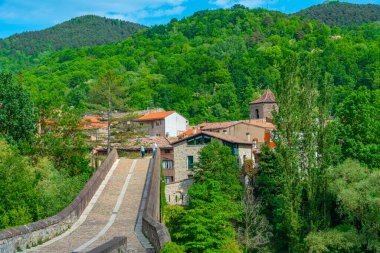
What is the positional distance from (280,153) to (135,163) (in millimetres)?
11287

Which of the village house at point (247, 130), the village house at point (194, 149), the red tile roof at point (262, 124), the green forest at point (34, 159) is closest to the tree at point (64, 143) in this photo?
the green forest at point (34, 159)

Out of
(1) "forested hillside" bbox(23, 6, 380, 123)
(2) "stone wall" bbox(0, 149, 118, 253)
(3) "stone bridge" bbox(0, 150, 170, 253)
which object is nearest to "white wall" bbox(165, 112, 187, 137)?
(1) "forested hillside" bbox(23, 6, 380, 123)

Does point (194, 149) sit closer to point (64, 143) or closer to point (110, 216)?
point (64, 143)

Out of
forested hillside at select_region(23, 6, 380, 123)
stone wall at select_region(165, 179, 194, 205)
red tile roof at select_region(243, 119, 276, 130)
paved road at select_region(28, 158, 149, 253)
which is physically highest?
forested hillside at select_region(23, 6, 380, 123)

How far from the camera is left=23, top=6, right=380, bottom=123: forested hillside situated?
380 ft

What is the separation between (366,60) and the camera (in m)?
124

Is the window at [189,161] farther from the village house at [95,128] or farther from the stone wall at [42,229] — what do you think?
the stone wall at [42,229]

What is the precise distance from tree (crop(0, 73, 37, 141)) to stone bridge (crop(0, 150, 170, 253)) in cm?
1028

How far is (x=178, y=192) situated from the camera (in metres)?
52.7

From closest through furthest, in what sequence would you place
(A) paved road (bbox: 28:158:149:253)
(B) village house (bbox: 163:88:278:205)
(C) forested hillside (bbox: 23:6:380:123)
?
(A) paved road (bbox: 28:158:149:253) → (B) village house (bbox: 163:88:278:205) → (C) forested hillside (bbox: 23:6:380:123)

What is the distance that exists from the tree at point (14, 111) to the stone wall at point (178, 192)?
19.1 meters

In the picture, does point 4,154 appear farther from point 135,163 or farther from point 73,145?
point 73,145

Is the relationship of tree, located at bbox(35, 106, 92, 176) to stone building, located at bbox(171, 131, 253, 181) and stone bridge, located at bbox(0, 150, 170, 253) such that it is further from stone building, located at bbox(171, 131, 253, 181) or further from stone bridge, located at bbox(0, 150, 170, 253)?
stone building, located at bbox(171, 131, 253, 181)

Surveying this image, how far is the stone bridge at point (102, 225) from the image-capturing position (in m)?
14.0
